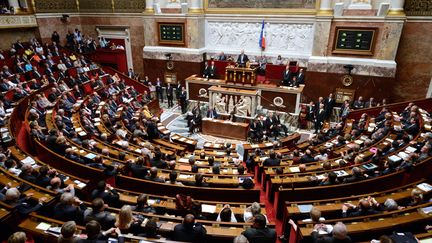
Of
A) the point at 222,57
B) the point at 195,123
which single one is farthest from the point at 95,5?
the point at 195,123

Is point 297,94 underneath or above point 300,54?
underneath

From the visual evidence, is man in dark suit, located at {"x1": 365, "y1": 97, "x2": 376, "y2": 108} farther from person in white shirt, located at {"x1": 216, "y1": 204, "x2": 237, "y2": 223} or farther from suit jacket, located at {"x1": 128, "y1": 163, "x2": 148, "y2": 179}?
suit jacket, located at {"x1": 128, "y1": 163, "x2": 148, "y2": 179}

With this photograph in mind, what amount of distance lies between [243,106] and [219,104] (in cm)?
125

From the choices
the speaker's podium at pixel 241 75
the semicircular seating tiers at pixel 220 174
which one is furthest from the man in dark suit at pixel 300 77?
the semicircular seating tiers at pixel 220 174

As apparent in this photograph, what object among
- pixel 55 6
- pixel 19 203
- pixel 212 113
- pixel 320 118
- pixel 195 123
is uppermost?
pixel 55 6

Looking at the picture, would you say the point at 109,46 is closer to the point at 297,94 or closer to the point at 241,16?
the point at 241,16

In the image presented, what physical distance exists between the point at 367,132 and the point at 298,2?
8.06 meters

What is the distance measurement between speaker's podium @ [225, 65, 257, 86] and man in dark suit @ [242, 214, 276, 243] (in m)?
10.8

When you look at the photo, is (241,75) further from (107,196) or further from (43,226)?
(43,226)

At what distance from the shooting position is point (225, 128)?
40.4 ft

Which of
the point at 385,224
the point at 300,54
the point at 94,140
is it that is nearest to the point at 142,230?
the point at 385,224

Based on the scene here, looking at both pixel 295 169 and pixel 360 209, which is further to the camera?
pixel 295 169

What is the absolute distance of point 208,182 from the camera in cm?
612

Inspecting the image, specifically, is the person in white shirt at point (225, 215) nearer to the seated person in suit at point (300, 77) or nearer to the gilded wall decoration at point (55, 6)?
the seated person in suit at point (300, 77)
